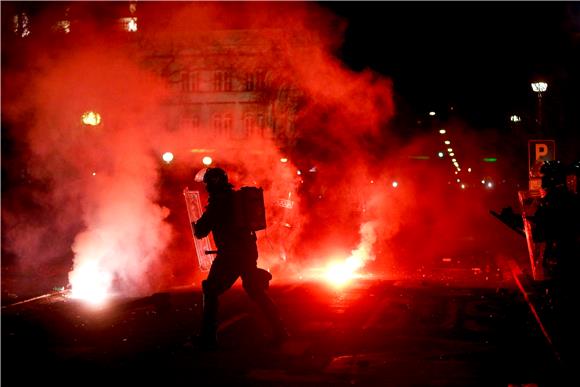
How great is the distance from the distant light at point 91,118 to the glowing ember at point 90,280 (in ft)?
12.0

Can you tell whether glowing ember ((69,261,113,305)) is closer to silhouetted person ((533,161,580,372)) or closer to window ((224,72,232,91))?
silhouetted person ((533,161,580,372))

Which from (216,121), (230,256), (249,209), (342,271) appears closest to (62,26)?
(342,271)

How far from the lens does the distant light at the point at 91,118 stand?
13.5 m

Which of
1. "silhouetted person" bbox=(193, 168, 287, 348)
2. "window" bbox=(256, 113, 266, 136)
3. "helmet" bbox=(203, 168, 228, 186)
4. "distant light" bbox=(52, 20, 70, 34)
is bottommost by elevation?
"silhouetted person" bbox=(193, 168, 287, 348)

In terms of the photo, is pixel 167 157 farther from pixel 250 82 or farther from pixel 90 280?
pixel 250 82

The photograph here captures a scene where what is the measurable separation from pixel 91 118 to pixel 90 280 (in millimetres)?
4065

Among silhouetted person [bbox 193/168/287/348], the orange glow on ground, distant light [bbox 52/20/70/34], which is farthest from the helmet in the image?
distant light [bbox 52/20/70/34]

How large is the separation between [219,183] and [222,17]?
29005 mm

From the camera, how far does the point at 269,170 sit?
615 inches

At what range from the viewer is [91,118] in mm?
13609

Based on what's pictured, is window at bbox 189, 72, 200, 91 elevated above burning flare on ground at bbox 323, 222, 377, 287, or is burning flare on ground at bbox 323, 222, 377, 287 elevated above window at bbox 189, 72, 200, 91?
window at bbox 189, 72, 200, 91

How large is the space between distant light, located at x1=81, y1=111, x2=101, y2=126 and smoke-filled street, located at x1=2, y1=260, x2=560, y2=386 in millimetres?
4634

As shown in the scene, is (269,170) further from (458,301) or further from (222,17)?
(222,17)

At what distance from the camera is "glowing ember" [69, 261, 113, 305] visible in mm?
10820
